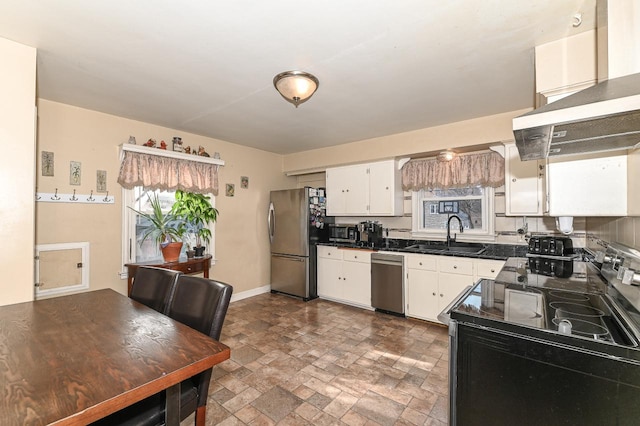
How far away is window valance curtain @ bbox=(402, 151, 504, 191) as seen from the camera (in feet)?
11.3

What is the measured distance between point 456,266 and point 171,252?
3257 mm

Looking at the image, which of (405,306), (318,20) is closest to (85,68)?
(318,20)

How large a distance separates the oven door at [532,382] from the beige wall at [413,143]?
259 centimetres

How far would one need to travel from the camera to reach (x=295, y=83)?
7.19 feet

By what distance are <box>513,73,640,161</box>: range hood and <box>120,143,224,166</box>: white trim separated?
345 cm

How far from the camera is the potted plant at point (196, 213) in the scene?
357 centimetres

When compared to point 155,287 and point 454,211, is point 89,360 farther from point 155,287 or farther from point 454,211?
point 454,211

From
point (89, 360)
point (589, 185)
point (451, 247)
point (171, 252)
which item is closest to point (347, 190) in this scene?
point (451, 247)

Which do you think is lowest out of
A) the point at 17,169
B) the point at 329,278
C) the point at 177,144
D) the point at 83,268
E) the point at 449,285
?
the point at 329,278

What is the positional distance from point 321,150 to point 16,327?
396 cm

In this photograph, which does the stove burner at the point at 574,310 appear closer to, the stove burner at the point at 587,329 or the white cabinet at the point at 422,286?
the stove burner at the point at 587,329

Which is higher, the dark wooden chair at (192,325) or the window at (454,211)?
the window at (454,211)

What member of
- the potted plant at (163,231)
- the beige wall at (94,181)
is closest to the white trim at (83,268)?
the beige wall at (94,181)

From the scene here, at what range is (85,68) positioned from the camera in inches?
86.1
